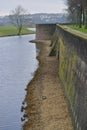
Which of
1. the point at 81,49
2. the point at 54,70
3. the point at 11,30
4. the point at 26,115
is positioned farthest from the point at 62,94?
the point at 11,30

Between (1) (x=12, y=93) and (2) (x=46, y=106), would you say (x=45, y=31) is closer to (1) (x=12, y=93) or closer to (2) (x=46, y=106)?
(1) (x=12, y=93)

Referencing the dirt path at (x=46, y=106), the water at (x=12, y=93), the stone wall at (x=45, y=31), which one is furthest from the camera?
the stone wall at (x=45, y=31)

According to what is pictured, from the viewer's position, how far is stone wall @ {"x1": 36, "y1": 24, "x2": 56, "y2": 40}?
93.2m

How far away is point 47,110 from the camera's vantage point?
24.0 m

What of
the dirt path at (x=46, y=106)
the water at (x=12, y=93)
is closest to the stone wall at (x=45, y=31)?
the water at (x=12, y=93)

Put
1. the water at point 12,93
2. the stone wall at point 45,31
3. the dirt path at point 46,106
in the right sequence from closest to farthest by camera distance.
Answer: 1. the dirt path at point 46,106
2. the water at point 12,93
3. the stone wall at point 45,31

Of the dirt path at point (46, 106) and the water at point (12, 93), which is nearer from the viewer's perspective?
the dirt path at point (46, 106)

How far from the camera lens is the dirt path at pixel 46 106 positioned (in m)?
21.3

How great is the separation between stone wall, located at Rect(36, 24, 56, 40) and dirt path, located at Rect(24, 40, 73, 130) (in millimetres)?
56984

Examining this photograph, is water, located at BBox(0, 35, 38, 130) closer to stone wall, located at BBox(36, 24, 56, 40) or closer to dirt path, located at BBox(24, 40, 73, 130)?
dirt path, located at BBox(24, 40, 73, 130)

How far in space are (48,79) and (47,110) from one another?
11158mm

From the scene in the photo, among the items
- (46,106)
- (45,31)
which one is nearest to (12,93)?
(46,106)

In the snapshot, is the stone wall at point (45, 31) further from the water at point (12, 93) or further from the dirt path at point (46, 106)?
the dirt path at point (46, 106)

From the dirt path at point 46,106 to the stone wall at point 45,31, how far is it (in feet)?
187
